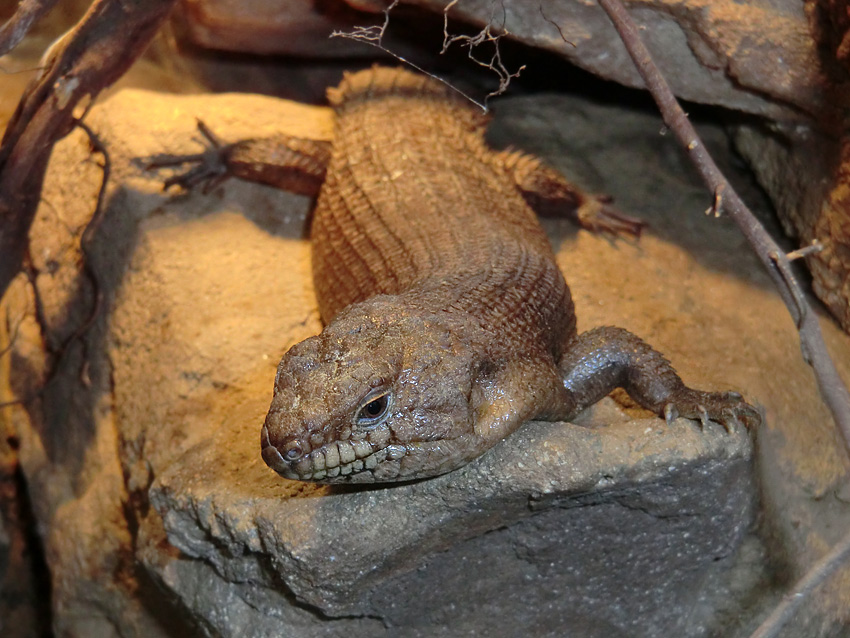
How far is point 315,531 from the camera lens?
126 inches

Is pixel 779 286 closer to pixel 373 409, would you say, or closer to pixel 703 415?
pixel 703 415

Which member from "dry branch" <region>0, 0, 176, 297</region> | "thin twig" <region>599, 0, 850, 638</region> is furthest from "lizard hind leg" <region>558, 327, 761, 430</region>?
"dry branch" <region>0, 0, 176, 297</region>

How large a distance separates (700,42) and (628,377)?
210cm

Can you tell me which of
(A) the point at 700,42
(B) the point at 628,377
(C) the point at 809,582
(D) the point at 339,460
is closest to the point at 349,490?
(D) the point at 339,460

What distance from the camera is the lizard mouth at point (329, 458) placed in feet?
9.46

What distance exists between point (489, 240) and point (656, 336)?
1.05 meters

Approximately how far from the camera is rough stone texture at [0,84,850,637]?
331cm

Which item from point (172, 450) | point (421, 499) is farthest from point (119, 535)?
point (421, 499)

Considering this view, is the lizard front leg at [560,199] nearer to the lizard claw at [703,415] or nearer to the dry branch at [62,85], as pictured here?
the lizard claw at [703,415]

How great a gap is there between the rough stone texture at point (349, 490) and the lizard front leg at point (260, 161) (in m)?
0.15

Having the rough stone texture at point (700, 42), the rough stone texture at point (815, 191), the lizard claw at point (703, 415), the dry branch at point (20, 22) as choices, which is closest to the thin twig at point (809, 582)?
the lizard claw at point (703, 415)

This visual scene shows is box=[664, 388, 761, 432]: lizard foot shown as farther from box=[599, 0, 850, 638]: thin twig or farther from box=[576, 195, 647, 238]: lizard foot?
box=[576, 195, 647, 238]: lizard foot

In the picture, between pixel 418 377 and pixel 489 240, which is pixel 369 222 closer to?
pixel 489 240

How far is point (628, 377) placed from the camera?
149 inches
